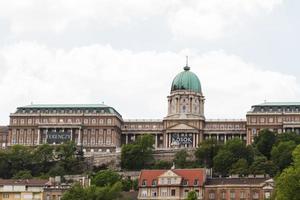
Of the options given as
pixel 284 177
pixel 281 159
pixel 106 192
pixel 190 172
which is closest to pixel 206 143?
pixel 281 159

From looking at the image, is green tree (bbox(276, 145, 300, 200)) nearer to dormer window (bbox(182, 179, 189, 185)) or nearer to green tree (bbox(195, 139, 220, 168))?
dormer window (bbox(182, 179, 189, 185))

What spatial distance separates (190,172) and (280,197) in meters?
37.2

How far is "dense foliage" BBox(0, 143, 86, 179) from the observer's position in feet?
615

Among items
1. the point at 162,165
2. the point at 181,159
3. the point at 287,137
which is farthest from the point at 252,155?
the point at 162,165

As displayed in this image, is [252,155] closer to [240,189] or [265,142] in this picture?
[265,142]

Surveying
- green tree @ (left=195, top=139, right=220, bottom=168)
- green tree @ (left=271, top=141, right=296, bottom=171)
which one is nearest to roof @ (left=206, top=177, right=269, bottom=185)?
green tree @ (left=271, top=141, right=296, bottom=171)

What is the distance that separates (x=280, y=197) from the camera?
373 ft

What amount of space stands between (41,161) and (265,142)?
43.3 metres

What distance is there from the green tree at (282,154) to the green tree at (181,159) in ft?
60.0

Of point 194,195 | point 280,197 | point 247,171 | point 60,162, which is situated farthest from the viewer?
point 60,162

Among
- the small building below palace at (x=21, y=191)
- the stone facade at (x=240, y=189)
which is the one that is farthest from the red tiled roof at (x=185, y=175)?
the small building below palace at (x=21, y=191)

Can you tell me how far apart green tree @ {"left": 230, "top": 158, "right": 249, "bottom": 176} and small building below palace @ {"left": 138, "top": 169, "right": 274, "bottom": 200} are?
16161mm

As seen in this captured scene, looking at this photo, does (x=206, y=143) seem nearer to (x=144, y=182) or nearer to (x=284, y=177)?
(x=144, y=182)

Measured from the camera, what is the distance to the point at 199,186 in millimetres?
147125
